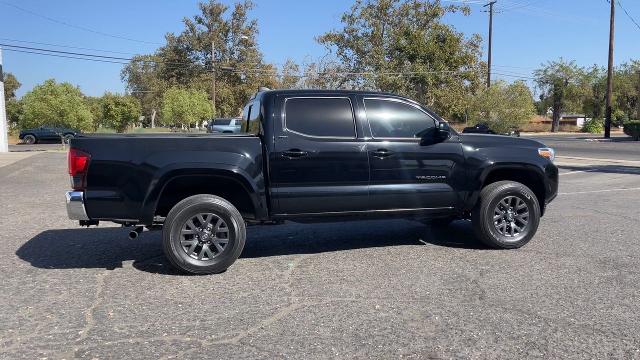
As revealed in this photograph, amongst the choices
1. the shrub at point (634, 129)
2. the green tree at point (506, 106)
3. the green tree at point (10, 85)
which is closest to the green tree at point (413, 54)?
the green tree at point (506, 106)

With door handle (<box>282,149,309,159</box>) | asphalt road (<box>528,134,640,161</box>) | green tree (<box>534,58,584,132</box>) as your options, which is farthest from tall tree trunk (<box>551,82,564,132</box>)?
door handle (<box>282,149,309,159</box>)

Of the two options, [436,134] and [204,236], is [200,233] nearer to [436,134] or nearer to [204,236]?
[204,236]

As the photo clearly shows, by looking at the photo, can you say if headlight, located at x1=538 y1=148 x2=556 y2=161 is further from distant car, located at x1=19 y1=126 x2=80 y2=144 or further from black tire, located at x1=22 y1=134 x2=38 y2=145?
black tire, located at x1=22 y1=134 x2=38 y2=145

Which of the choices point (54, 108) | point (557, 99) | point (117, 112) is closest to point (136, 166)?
point (54, 108)

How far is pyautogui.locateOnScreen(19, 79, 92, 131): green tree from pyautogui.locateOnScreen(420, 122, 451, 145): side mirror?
98.6 feet

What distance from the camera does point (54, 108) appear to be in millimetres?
31547

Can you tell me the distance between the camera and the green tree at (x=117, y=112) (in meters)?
49.5

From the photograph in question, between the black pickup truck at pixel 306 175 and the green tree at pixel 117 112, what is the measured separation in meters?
46.1

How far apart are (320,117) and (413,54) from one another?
2952 cm

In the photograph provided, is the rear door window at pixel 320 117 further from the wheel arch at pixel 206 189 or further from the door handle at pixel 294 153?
the wheel arch at pixel 206 189

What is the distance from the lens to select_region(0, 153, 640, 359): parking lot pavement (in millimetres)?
3896

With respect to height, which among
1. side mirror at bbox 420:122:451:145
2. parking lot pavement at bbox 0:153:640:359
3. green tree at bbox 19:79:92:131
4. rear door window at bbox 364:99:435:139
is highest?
green tree at bbox 19:79:92:131

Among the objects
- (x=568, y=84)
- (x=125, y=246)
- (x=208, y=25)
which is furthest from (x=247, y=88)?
(x=125, y=246)

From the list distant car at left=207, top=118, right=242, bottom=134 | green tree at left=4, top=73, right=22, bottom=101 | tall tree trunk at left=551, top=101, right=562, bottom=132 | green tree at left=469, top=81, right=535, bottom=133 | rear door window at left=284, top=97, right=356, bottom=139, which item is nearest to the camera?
rear door window at left=284, top=97, right=356, bottom=139
